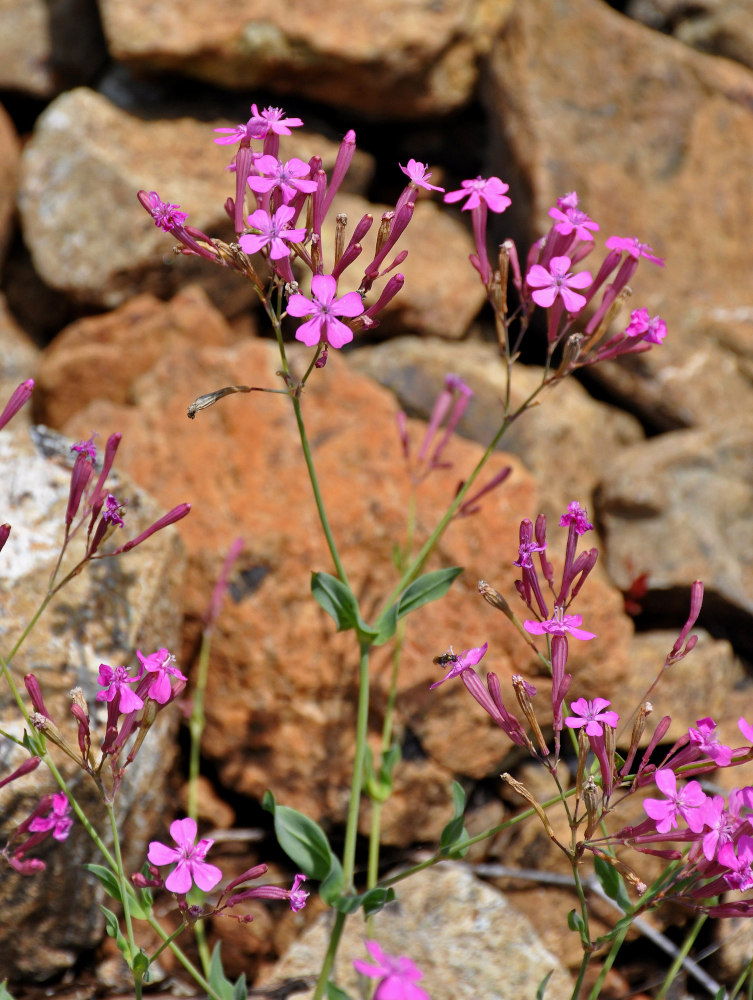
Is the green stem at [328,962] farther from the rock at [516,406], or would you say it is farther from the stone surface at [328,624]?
the rock at [516,406]

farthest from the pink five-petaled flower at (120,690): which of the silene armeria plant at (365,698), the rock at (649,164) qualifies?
the rock at (649,164)

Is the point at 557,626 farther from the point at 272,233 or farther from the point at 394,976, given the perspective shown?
the point at 272,233

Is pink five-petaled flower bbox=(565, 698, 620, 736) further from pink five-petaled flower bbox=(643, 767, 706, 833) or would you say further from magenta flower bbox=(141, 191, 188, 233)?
magenta flower bbox=(141, 191, 188, 233)

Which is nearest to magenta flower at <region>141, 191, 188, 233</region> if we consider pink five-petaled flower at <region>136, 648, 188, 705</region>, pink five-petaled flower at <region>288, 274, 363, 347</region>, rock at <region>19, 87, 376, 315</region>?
pink five-petaled flower at <region>288, 274, 363, 347</region>

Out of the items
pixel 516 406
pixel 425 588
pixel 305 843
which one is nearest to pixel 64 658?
pixel 305 843

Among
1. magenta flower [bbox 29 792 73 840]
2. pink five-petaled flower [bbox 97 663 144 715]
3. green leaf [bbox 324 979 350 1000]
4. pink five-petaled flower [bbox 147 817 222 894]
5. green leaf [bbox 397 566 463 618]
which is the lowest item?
green leaf [bbox 324 979 350 1000]

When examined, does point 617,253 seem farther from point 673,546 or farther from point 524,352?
point 524,352
